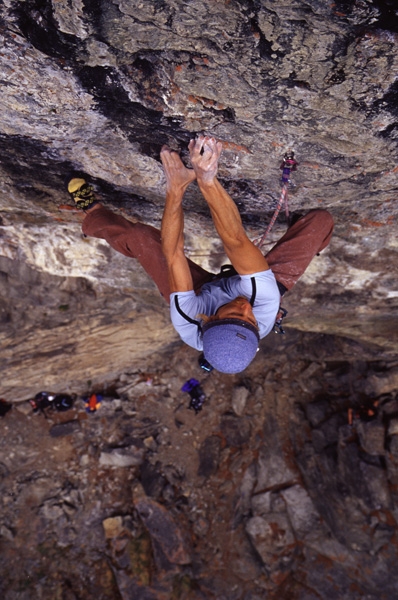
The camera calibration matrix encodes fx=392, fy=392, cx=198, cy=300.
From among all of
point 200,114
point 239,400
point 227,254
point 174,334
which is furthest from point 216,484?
point 200,114

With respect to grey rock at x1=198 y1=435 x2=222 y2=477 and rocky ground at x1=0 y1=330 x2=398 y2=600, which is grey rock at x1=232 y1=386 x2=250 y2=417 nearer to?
rocky ground at x1=0 y1=330 x2=398 y2=600

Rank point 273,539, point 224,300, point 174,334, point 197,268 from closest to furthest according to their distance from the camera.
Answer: point 224,300
point 197,268
point 174,334
point 273,539

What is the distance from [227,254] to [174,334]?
4.50 meters

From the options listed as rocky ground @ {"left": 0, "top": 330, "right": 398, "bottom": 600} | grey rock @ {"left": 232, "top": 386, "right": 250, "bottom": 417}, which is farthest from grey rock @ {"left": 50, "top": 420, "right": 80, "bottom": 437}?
grey rock @ {"left": 232, "top": 386, "right": 250, "bottom": 417}

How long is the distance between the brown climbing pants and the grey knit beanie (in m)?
0.79

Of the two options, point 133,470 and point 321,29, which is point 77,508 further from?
point 321,29

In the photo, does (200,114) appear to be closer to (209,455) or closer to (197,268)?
(197,268)

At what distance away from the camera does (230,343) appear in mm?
2326

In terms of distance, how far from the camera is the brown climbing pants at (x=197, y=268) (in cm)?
306

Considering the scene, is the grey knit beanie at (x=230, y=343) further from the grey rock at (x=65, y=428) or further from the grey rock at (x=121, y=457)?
the grey rock at (x=65, y=428)

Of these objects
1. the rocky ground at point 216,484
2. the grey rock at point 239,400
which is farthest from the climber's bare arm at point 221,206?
the grey rock at point 239,400

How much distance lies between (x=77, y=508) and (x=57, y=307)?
448 centimetres

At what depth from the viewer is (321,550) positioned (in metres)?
6.98

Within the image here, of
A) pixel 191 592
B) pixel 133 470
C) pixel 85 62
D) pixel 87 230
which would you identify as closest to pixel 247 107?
pixel 85 62
